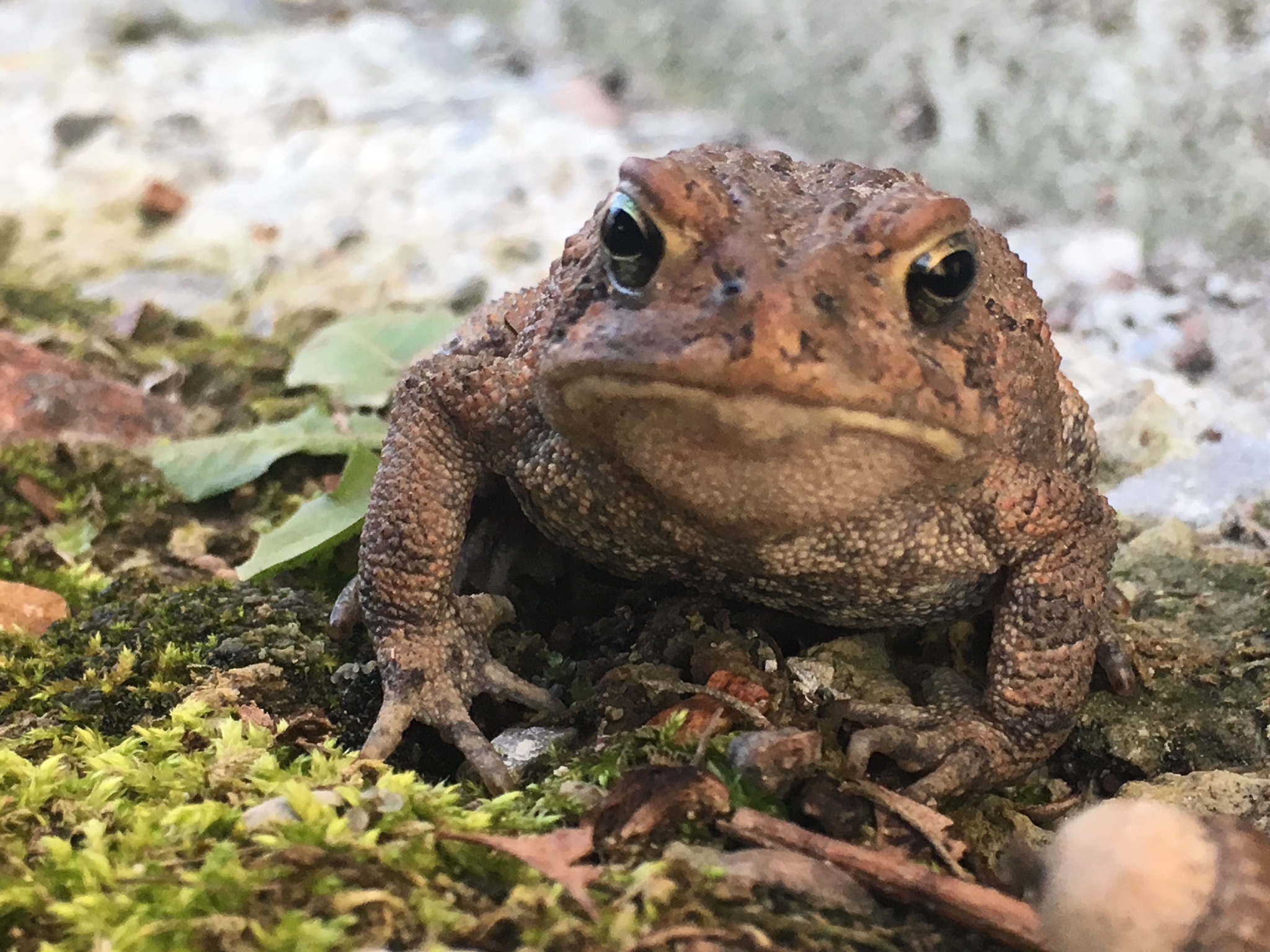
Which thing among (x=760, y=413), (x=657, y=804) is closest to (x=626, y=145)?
(x=760, y=413)

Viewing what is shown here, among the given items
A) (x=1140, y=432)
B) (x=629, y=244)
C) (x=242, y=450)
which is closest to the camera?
(x=629, y=244)

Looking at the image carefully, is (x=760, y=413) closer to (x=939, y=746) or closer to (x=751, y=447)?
(x=751, y=447)

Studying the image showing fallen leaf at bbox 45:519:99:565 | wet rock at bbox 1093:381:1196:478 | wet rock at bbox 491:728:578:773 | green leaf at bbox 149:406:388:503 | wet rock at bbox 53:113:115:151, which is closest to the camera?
wet rock at bbox 491:728:578:773

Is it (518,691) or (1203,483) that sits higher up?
(1203,483)

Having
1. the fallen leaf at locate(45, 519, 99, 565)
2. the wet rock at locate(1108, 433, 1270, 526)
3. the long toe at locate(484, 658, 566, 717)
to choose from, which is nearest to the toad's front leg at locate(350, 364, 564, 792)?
the long toe at locate(484, 658, 566, 717)

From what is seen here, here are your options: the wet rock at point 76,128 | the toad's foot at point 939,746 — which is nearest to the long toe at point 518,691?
the toad's foot at point 939,746

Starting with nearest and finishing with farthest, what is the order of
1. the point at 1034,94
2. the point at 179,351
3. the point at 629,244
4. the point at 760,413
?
the point at 760,413, the point at 629,244, the point at 179,351, the point at 1034,94

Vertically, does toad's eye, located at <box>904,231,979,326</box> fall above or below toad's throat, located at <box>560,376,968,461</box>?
above

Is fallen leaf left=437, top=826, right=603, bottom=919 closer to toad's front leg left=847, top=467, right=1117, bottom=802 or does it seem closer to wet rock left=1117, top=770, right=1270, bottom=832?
toad's front leg left=847, top=467, right=1117, bottom=802
